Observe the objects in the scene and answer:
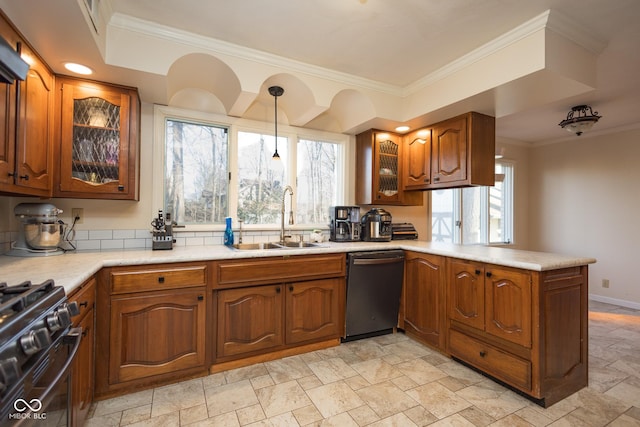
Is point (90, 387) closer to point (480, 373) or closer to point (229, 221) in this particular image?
point (229, 221)

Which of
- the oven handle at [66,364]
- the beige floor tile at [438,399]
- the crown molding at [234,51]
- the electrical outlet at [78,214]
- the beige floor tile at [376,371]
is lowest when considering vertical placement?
the beige floor tile at [438,399]

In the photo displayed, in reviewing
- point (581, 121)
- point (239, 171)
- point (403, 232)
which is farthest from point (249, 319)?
point (581, 121)

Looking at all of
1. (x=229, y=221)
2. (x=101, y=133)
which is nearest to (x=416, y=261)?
(x=229, y=221)

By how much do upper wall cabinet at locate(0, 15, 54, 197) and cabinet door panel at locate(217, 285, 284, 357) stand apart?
1.28 meters

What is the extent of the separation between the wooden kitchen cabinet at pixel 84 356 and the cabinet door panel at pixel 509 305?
7.87 feet

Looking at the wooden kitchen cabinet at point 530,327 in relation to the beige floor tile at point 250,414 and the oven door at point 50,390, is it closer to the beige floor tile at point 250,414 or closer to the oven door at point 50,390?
the beige floor tile at point 250,414

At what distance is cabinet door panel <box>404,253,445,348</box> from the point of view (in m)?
2.56

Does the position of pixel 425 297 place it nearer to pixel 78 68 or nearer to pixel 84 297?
pixel 84 297

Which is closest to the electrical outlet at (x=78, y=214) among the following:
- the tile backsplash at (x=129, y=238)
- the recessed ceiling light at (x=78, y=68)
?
the tile backsplash at (x=129, y=238)

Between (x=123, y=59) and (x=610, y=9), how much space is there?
3049 mm

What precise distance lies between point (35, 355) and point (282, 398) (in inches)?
56.0

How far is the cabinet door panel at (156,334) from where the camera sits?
1890 mm

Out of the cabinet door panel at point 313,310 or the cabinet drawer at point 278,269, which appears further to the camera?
the cabinet door panel at point 313,310

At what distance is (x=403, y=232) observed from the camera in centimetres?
351
